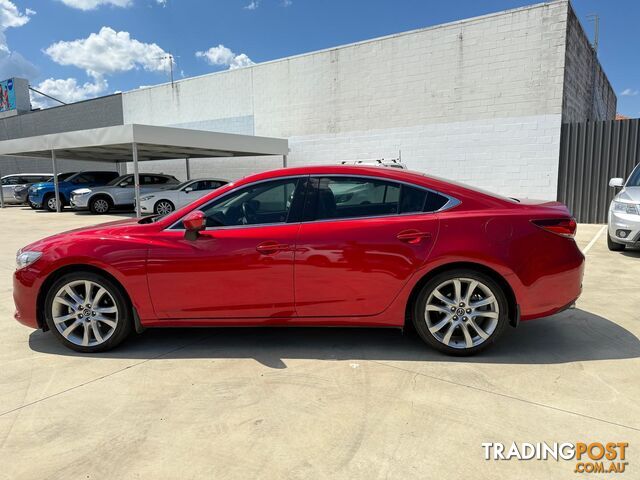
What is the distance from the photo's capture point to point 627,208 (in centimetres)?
700

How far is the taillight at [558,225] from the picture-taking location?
3.37 meters

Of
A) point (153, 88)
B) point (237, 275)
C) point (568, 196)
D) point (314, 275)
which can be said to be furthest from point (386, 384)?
point (153, 88)

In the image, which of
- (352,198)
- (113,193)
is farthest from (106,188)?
(352,198)

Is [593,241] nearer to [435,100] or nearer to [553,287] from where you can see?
[553,287]

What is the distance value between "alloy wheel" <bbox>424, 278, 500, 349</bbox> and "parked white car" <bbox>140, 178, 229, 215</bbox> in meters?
11.8

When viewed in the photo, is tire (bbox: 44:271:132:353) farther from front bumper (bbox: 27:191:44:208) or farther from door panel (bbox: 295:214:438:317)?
front bumper (bbox: 27:191:44:208)

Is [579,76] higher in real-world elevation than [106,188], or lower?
higher

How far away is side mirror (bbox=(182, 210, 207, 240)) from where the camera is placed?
131 inches

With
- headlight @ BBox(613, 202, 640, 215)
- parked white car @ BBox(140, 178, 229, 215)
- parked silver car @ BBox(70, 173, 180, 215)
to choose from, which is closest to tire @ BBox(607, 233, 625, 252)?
headlight @ BBox(613, 202, 640, 215)

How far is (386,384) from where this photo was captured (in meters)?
3.05

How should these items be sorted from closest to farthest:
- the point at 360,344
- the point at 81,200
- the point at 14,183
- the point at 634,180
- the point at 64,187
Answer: the point at 360,344
the point at 634,180
the point at 81,200
the point at 64,187
the point at 14,183

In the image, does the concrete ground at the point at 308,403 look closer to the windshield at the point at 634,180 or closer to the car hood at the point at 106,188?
the windshield at the point at 634,180

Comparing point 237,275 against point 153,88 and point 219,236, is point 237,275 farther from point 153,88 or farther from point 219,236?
point 153,88

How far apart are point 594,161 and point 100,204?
16.4 metres
